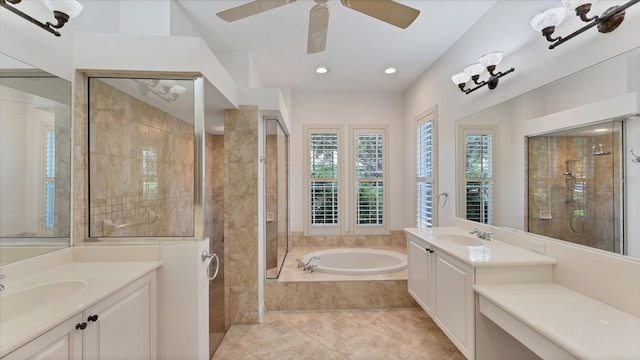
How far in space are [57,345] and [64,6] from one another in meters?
1.54

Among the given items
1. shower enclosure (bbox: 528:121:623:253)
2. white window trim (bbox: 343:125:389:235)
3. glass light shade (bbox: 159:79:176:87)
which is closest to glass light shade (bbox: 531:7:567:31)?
shower enclosure (bbox: 528:121:623:253)

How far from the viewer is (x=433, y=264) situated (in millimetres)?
2166

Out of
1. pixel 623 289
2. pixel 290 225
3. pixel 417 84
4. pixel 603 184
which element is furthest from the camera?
pixel 290 225

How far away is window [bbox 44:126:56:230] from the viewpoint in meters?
1.53

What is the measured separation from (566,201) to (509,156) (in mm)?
535

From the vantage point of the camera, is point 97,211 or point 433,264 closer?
point 97,211

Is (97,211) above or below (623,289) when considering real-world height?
above

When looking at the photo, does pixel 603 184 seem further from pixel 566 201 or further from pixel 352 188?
pixel 352 188

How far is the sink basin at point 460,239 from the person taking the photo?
2.23m

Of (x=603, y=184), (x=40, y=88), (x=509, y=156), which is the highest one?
(x=40, y=88)

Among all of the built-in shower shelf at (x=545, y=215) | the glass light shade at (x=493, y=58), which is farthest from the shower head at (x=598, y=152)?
the glass light shade at (x=493, y=58)

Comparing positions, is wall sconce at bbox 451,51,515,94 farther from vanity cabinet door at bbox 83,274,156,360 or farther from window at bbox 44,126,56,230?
window at bbox 44,126,56,230

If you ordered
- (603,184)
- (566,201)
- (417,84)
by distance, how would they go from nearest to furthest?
(603,184)
(566,201)
(417,84)

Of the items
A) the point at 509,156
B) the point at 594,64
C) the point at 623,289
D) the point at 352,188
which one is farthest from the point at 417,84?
the point at 623,289
